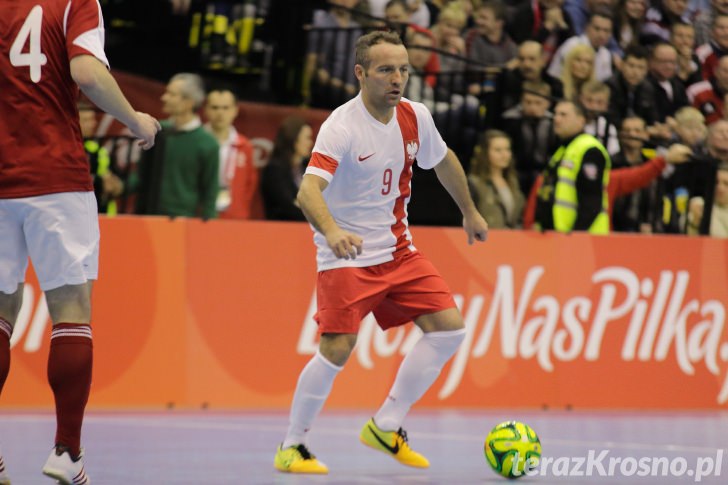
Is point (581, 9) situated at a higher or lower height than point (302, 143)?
higher

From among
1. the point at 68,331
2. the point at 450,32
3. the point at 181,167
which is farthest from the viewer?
the point at 450,32

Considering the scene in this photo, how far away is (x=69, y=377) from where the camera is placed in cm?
581

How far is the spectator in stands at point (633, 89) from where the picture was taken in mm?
14383

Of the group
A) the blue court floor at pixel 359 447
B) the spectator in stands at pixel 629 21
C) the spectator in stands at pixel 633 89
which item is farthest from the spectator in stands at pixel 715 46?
the blue court floor at pixel 359 447

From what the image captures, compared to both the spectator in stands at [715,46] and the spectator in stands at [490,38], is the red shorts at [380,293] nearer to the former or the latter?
the spectator in stands at [490,38]

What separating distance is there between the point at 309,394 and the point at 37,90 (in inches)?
87.6

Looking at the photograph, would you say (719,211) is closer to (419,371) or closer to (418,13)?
(418,13)

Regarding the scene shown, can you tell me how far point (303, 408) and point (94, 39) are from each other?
233 cm

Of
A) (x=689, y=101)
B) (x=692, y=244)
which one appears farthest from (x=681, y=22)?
(x=692, y=244)

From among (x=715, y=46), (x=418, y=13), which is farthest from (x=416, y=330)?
(x=715, y=46)

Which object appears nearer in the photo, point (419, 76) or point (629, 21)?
point (419, 76)

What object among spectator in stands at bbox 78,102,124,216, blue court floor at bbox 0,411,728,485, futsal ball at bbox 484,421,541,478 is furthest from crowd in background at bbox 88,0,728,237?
A: futsal ball at bbox 484,421,541,478

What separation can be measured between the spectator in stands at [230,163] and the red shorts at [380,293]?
12.5 feet

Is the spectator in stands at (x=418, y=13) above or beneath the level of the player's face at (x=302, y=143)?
above
